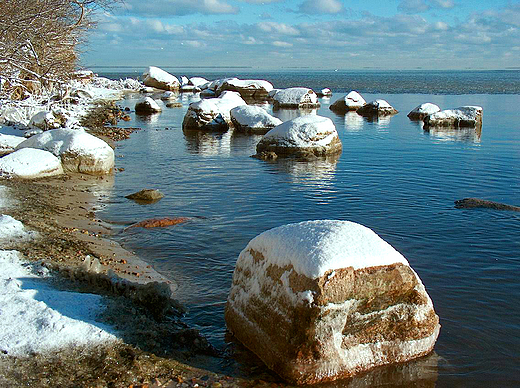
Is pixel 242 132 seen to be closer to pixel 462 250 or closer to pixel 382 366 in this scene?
pixel 462 250

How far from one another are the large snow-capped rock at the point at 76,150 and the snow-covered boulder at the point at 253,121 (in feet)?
40.9

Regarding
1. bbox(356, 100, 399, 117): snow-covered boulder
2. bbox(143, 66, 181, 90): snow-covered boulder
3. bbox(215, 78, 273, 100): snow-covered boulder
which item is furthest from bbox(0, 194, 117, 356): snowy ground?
bbox(143, 66, 181, 90): snow-covered boulder

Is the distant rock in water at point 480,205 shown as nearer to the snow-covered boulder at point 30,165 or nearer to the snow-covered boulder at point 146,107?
the snow-covered boulder at point 30,165

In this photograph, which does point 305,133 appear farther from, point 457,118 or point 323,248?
point 323,248

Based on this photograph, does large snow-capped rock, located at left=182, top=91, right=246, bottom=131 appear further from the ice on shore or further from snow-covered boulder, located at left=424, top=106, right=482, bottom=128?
the ice on shore

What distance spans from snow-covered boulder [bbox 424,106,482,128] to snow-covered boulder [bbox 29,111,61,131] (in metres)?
18.9

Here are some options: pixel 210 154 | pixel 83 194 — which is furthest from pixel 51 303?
pixel 210 154

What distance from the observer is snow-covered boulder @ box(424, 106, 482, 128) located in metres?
29.4

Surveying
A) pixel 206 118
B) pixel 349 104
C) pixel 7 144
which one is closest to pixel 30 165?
pixel 7 144

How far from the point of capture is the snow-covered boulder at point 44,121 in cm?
2186

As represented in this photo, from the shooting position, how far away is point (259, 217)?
39.0ft

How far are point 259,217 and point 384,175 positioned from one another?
6.36m

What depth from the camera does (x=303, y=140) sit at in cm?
2052

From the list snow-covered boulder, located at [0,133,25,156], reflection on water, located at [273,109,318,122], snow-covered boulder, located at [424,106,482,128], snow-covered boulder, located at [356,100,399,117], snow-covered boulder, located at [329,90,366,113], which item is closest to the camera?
snow-covered boulder, located at [0,133,25,156]
